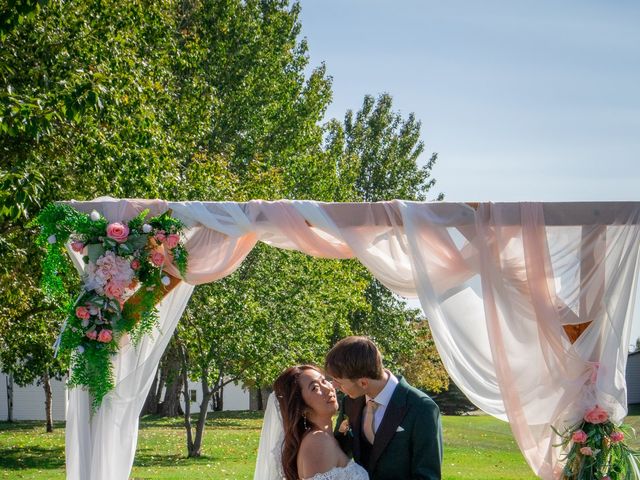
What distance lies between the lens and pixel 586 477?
673 centimetres

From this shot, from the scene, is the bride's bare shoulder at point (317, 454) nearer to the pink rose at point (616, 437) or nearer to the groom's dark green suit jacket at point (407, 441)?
Result: the groom's dark green suit jacket at point (407, 441)

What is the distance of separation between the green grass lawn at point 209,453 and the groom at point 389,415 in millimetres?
9535

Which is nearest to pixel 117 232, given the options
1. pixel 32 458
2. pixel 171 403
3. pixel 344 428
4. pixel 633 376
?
pixel 344 428

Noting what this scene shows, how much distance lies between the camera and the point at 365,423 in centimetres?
558

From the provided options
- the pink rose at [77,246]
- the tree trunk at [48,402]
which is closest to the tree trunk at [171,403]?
the tree trunk at [48,402]

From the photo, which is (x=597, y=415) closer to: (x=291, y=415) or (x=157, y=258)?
(x=291, y=415)

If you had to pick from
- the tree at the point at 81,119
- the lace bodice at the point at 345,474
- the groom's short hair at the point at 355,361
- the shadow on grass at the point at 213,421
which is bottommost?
the shadow on grass at the point at 213,421

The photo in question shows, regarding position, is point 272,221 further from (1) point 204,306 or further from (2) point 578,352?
(1) point 204,306

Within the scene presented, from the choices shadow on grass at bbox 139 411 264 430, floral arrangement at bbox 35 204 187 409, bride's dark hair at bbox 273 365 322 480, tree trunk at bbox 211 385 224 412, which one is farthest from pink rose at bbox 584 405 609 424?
tree trunk at bbox 211 385 224 412

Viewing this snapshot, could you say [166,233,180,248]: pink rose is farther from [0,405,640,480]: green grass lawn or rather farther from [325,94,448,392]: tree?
[325,94,448,392]: tree

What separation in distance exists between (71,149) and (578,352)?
23.8 feet

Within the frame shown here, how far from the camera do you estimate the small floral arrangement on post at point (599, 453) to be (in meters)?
6.68

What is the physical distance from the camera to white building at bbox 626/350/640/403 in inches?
1790

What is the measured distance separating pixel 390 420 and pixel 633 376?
44.4 m
